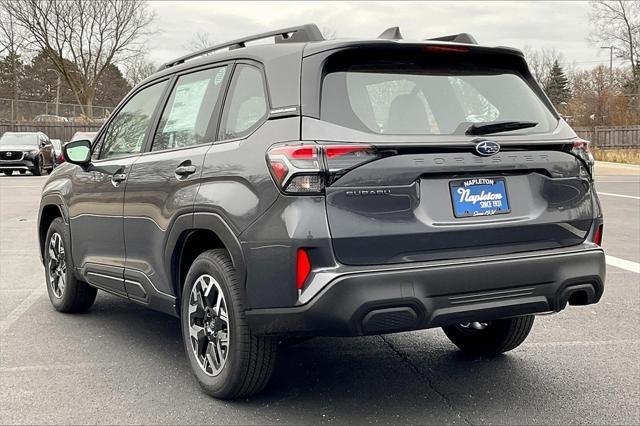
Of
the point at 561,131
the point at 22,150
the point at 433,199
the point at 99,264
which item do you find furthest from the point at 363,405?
the point at 22,150

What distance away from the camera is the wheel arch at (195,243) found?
11.3 feet

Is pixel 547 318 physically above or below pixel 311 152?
below

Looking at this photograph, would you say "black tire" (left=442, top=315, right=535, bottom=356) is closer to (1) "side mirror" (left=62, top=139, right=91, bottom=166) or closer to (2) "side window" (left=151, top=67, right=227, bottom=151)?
(2) "side window" (left=151, top=67, right=227, bottom=151)

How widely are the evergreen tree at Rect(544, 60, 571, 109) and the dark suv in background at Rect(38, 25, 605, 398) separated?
263 feet

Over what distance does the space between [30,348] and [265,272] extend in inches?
91.1

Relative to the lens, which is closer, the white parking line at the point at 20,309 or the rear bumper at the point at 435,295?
the rear bumper at the point at 435,295

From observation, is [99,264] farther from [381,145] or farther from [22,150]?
[22,150]

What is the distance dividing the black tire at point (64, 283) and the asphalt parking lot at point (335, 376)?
0.11 meters

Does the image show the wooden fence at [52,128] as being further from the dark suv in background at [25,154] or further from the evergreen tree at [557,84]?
the evergreen tree at [557,84]

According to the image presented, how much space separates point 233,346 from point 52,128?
4439 centimetres

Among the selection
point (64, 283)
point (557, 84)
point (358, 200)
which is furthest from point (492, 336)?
point (557, 84)

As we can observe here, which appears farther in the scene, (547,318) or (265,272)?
(547,318)

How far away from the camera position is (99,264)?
4.96 m

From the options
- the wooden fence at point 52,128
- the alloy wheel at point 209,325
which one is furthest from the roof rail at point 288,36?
the wooden fence at point 52,128
